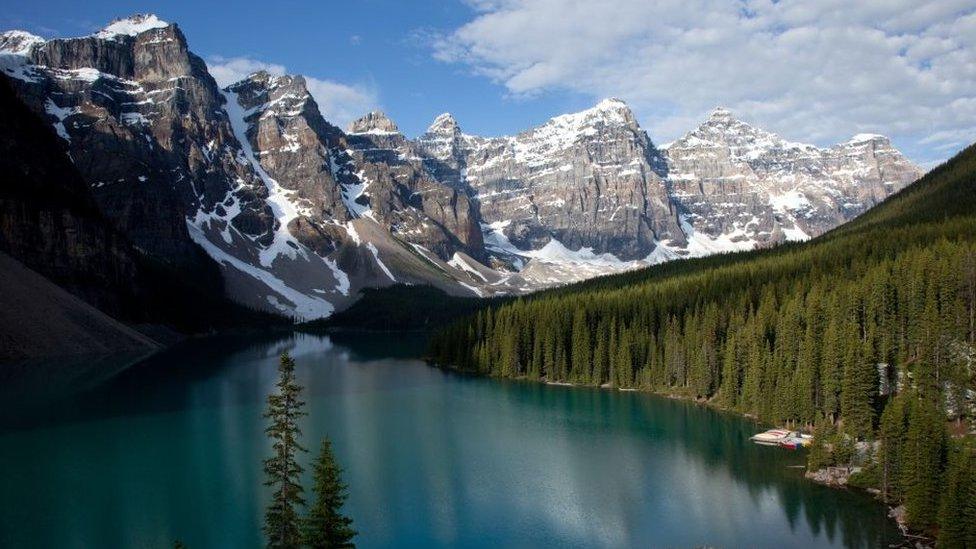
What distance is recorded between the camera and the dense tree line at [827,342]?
45.6 metres

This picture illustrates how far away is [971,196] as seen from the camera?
116 m

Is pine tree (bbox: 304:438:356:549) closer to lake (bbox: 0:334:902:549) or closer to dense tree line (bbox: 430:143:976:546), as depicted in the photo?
lake (bbox: 0:334:902:549)

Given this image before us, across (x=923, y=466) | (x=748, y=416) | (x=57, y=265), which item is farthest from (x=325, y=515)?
(x=57, y=265)

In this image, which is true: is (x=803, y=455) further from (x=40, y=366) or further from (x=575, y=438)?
(x=40, y=366)

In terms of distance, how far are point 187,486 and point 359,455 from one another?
12.8m

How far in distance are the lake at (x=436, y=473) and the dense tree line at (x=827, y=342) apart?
154 inches

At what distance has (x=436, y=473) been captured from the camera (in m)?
53.2

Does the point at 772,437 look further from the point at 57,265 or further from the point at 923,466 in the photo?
the point at 57,265

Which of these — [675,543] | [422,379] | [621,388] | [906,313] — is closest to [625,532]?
[675,543]

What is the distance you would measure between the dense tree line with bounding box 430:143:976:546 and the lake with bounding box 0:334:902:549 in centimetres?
391

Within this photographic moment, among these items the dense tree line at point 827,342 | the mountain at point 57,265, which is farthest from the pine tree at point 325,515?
the mountain at point 57,265

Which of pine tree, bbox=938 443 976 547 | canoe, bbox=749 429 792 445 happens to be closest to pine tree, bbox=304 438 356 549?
pine tree, bbox=938 443 976 547

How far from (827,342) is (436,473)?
35.0 metres

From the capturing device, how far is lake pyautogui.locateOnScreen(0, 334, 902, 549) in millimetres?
41156
